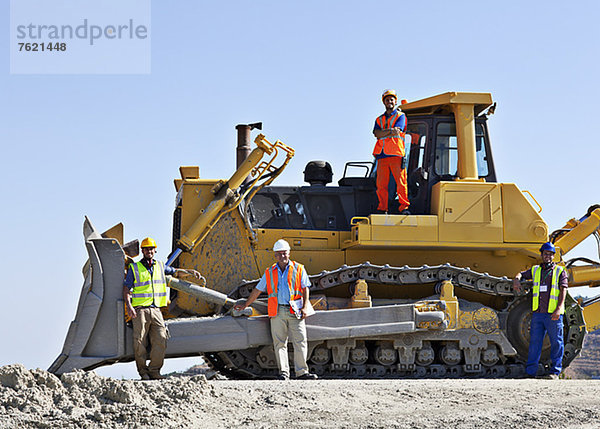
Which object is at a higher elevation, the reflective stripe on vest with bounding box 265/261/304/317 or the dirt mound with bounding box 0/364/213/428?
the reflective stripe on vest with bounding box 265/261/304/317

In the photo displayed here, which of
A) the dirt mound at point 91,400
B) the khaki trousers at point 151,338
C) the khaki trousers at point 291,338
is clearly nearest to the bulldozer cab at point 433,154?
the khaki trousers at point 291,338

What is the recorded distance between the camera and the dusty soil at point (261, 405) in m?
8.42

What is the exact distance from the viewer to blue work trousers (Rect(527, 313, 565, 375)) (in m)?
12.4

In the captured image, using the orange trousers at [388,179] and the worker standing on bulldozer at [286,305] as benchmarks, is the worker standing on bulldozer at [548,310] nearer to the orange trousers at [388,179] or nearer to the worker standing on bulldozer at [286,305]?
the orange trousers at [388,179]

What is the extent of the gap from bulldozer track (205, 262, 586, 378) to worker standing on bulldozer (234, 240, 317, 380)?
0.77m

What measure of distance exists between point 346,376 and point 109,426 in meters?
4.90

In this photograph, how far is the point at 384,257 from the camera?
1328 centimetres

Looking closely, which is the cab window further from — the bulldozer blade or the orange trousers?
the bulldozer blade

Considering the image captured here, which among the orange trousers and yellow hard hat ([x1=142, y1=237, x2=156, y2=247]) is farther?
the orange trousers

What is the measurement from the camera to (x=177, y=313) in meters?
13.1

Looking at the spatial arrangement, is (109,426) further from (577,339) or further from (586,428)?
(577,339)

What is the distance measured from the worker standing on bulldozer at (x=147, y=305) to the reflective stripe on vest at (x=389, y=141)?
12.4ft

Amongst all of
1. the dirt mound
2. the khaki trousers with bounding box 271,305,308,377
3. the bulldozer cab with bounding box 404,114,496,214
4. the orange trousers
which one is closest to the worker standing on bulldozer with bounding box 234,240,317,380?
the khaki trousers with bounding box 271,305,308,377

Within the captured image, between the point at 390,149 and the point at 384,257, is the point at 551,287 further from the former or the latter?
the point at 390,149
